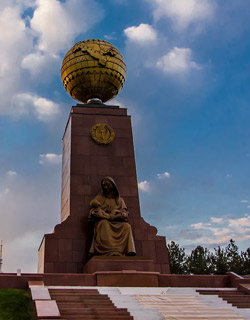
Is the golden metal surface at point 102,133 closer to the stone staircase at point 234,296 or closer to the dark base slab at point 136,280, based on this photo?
the dark base slab at point 136,280

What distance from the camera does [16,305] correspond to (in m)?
7.45

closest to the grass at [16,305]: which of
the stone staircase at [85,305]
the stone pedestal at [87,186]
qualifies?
the stone staircase at [85,305]

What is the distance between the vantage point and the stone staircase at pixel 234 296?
864 cm

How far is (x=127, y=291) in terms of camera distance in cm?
941

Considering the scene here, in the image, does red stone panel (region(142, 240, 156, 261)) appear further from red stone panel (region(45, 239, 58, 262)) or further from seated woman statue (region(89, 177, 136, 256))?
red stone panel (region(45, 239, 58, 262))

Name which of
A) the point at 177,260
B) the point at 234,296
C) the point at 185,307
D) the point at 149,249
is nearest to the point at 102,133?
the point at 149,249

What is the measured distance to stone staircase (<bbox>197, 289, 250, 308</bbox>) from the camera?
8.64 m

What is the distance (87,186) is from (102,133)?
222 centimetres

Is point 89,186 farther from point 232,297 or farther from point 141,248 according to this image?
point 232,297

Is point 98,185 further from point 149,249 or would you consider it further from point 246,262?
point 246,262

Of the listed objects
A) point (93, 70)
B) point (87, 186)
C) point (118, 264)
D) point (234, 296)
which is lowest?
point (234, 296)

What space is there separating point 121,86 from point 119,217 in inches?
248

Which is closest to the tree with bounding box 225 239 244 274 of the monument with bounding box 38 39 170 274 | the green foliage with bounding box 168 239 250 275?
the green foliage with bounding box 168 239 250 275

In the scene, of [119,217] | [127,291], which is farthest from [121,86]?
[127,291]
